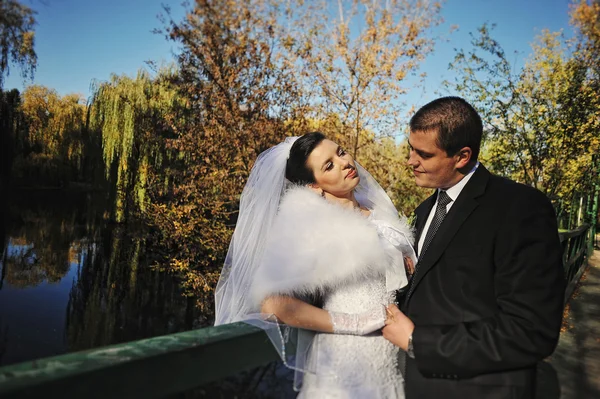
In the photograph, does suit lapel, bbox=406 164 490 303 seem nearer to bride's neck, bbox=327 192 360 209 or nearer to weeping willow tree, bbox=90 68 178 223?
bride's neck, bbox=327 192 360 209

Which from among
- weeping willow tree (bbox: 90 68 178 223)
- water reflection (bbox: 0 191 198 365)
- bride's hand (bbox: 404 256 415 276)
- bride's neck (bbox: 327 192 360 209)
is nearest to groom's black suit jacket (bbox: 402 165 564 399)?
bride's hand (bbox: 404 256 415 276)

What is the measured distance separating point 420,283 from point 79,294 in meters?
15.4

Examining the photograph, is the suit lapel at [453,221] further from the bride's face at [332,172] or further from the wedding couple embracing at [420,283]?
the bride's face at [332,172]

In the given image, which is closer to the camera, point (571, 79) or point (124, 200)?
point (571, 79)

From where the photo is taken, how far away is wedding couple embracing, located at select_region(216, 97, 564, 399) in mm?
1467

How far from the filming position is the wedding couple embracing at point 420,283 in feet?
4.81

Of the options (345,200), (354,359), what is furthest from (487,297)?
(345,200)

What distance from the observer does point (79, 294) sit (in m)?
15.0

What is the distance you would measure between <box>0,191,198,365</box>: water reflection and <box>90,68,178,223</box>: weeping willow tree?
164 cm

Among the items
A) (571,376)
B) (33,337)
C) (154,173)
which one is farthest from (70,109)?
(571,376)

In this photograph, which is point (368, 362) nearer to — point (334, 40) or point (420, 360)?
point (420, 360)

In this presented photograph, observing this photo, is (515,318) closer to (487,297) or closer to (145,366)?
(487,297)

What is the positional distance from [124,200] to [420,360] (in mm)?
16847

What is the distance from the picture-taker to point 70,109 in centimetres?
2666
